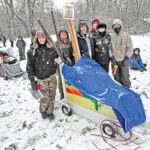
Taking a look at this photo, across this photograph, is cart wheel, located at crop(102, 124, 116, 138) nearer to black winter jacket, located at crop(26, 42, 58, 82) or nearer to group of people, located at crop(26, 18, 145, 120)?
group of people, located at crop(26, 18, 145, 120)

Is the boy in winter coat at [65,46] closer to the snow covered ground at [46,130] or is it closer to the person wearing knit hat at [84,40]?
the person wearing knit hat at [84,40]

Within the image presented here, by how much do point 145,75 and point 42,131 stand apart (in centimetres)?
439

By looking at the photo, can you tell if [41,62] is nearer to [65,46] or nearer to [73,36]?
[65,46]

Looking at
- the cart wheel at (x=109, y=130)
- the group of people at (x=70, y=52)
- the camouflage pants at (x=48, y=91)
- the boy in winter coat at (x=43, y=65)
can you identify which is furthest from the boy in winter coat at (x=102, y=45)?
the cart wheel at (x=109, y=130)

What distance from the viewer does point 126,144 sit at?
3.58 m

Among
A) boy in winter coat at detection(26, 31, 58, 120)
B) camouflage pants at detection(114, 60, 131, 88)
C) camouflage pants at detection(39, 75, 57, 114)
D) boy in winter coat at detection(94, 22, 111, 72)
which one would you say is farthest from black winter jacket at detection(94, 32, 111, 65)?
camouflage pants at detection(39, 75, 57, 114)

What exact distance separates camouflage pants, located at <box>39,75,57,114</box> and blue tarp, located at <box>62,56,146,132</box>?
385 mm

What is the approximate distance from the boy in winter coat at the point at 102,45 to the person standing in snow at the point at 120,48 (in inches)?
4.4

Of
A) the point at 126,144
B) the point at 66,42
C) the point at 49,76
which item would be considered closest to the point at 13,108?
the point at 49,76

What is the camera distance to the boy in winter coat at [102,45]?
451 cm

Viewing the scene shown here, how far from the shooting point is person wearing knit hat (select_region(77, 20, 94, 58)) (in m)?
4.38

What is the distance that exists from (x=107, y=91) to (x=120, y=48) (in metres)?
1.45

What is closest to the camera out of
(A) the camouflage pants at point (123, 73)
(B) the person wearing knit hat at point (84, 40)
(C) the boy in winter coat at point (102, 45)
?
(B) the person wearing knit hat at point (84, 40)

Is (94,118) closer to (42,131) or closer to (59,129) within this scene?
(59,129)
